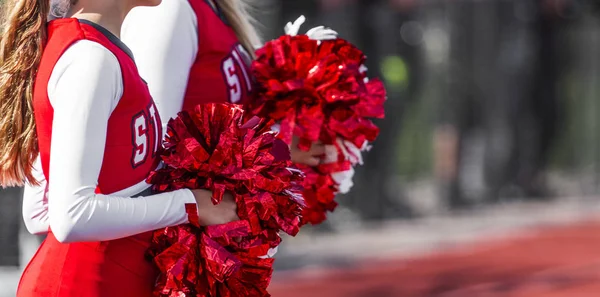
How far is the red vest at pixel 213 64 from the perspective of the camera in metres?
2.62

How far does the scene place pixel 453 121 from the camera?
35.5 ft

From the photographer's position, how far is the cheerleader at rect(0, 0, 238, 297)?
6.58 feet

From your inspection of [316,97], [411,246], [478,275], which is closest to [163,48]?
[316,97]

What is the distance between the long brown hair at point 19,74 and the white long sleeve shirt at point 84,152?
10 cm

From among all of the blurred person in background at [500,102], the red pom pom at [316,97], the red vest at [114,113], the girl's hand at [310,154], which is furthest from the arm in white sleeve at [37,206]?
the blurred person in background at [500,102]

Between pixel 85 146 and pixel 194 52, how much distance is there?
642 mm

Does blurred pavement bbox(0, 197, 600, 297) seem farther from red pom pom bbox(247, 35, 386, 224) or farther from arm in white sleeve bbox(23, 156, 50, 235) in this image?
arm in white sleeve bbox(23, 156, 50, 235)

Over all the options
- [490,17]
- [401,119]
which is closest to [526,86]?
[490,17]

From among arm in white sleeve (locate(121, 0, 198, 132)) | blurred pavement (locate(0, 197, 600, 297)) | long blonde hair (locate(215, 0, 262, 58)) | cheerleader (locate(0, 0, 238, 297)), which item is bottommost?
blurred pavement (locate(0, 197, 600, 297))

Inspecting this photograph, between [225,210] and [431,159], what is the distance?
863cm

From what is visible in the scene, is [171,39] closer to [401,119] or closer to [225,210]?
[225,210]

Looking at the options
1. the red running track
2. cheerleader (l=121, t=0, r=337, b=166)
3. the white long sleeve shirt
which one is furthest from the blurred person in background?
the white long sleeve shirt

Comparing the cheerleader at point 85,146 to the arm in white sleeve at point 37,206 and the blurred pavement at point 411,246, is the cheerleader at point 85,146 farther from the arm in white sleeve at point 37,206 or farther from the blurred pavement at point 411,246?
the blurred pavement at point 411,246

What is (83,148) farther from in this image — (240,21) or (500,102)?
(500,102)
